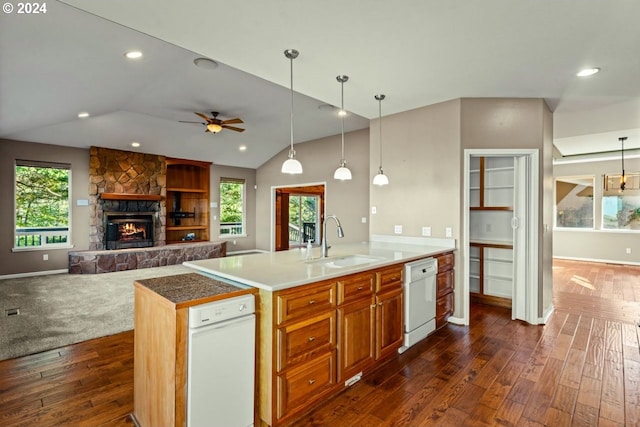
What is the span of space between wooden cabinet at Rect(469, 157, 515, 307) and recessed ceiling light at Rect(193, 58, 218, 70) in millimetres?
3742

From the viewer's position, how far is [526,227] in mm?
3795

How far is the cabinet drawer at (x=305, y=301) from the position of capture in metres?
1.87

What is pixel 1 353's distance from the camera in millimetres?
2840

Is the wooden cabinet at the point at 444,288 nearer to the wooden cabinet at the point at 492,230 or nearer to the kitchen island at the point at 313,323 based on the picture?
the kitchen island at the point at 313,323

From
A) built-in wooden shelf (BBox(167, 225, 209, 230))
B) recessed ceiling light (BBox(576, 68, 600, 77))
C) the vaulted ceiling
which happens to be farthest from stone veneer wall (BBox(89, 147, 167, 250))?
recessed ceiling light (BBox(576, 68, 600, 77))

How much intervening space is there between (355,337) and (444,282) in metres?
1.63

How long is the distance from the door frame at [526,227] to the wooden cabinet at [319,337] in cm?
146

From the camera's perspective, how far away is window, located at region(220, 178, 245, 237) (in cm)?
905

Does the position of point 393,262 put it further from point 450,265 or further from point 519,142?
point 519,142

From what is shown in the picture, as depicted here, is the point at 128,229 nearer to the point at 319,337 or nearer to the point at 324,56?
the point at 324,56

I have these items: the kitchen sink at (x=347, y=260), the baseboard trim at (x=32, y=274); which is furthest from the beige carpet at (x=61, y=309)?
the kitchen sink at (x=347, y=260)

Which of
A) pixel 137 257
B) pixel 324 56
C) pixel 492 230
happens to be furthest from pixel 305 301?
pixel 137 257

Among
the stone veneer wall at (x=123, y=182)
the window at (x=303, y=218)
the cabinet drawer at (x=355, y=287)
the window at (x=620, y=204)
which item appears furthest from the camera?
the window at (x=303, y=218)

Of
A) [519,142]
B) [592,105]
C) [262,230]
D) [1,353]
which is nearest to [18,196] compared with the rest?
[1,353]
